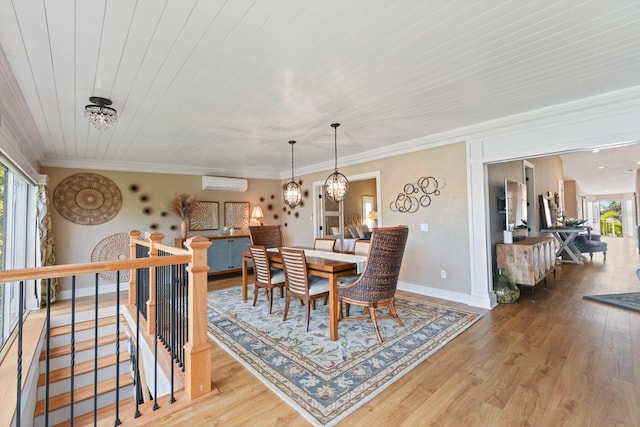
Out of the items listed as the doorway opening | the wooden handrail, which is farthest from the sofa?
the doorway opening

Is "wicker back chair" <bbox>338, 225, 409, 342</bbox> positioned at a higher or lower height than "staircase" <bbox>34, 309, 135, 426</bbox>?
higher

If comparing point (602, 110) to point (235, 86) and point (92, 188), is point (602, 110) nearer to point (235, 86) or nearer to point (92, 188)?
point (235, 86)

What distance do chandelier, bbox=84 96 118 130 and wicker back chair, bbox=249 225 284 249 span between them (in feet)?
7.57

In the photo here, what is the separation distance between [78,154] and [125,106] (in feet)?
8.59

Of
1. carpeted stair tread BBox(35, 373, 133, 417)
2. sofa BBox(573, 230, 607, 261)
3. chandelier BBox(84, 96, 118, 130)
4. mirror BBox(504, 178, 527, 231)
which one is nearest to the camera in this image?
chandelier BBox(84, 96, 118, 130)

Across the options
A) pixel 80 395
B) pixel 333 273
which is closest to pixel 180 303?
pixel 333 273

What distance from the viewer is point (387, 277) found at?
9.05 feet

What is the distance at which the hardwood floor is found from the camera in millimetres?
1680

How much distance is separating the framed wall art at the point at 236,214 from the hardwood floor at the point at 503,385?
155 inches

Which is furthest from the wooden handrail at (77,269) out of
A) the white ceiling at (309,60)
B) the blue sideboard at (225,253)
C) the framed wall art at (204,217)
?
the framed wall art at (204,217)

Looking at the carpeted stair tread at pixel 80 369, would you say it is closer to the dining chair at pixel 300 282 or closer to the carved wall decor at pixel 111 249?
the carved wall decor at pixel 111 249

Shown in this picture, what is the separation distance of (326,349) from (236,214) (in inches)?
175

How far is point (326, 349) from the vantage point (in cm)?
252

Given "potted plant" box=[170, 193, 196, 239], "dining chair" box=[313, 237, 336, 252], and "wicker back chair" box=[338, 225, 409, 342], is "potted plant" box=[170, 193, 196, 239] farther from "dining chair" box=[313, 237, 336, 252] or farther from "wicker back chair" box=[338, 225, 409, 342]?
"wicker back chair" box=[338, 225, 409, 342]
